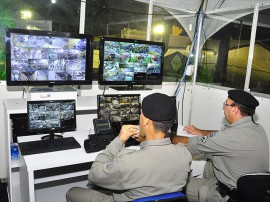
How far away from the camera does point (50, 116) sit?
2166mm

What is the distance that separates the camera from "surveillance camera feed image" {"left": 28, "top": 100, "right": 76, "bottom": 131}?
2096mm

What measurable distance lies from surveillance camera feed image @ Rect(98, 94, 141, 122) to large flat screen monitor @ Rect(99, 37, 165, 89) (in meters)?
0.18

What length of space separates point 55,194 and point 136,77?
56.5 inches

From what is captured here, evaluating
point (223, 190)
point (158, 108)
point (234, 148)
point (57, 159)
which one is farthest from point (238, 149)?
point (57, 159)

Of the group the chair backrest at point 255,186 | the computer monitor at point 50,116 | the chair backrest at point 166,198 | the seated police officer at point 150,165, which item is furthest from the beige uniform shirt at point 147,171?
the computer monitor at point 50,116

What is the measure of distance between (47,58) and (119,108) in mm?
811

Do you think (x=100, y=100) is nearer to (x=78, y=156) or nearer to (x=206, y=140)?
(x=78, y=156)

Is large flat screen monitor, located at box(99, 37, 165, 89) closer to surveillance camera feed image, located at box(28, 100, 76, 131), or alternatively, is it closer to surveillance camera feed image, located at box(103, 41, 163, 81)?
surveillance camera feed image, located at box(103, 41, 163, 81)

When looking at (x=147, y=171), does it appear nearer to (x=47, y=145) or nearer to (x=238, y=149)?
(x=238, y=149)

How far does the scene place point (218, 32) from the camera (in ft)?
11.5

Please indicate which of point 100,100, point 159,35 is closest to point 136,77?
point 100,100

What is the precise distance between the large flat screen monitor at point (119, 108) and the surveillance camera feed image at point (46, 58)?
12.6 inches

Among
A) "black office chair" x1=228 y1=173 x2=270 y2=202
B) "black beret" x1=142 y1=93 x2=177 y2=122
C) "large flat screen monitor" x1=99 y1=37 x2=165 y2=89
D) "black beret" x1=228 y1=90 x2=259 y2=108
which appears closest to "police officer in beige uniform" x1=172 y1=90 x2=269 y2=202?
"black beret" x1=228 y1=90 x2=259 y2=108

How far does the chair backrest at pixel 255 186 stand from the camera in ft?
4.68
